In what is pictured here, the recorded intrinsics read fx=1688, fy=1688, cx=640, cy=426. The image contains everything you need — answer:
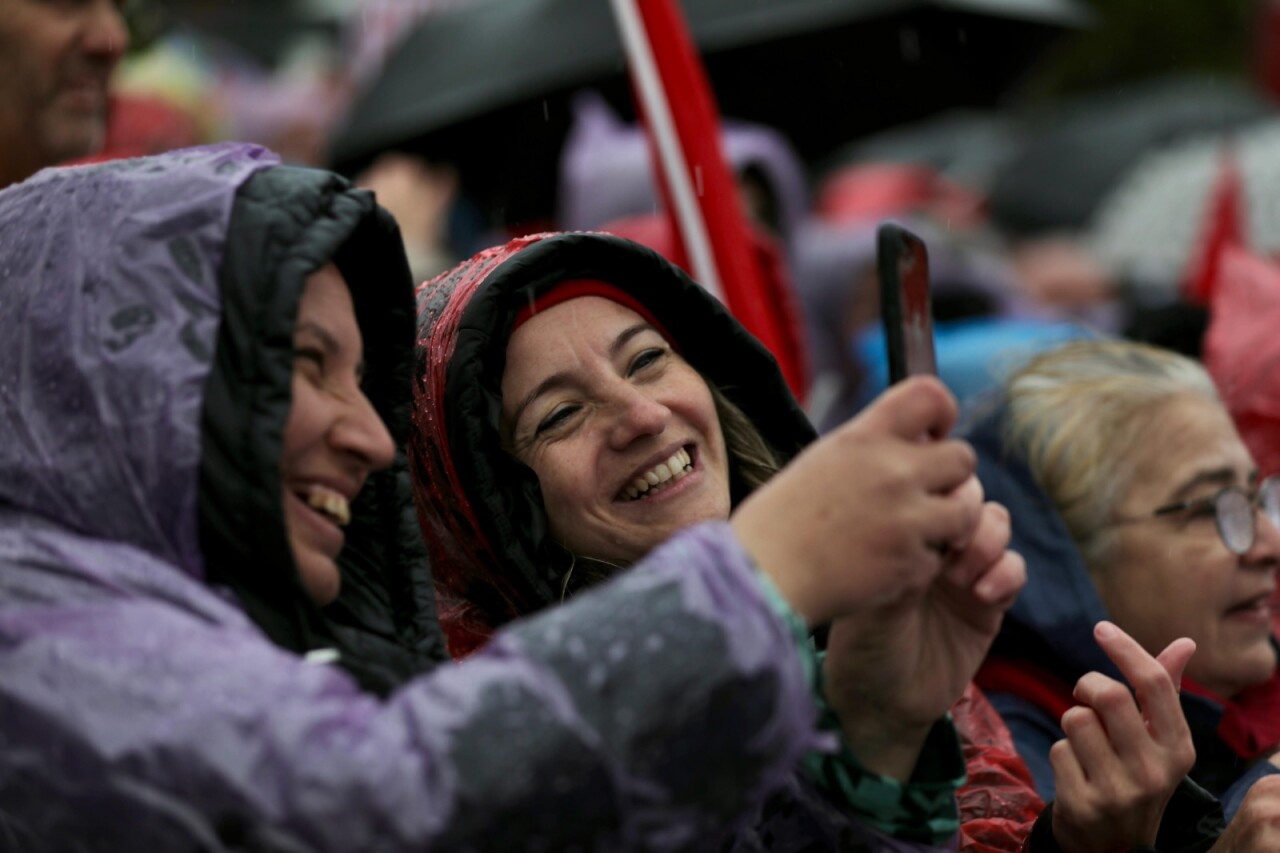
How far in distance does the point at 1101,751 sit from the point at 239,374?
48.1 inches

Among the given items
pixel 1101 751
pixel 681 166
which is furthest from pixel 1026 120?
pixel 1101 751

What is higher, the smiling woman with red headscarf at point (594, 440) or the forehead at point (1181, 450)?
the smiling woman with red headscarf at point (594, 440)

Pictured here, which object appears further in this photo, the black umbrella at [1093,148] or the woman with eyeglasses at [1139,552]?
the black umbrella at [1093,148]

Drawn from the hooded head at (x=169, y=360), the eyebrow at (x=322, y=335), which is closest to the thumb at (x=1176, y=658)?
the hooded head at (x=169, y=360)

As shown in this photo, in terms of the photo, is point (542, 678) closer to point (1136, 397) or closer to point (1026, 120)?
point (1136, 397)

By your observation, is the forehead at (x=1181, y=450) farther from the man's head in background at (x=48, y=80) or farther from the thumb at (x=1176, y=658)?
the man's head in background at (x=48, y=80)

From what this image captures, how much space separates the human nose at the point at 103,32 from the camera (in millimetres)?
3531

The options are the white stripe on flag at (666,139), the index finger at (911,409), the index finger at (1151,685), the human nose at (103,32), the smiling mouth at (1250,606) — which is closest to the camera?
the index finger at (911,409)

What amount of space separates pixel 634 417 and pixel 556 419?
142 mm

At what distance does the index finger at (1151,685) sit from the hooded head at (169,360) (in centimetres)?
96

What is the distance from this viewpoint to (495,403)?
8.60 feet

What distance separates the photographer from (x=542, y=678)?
151 centimetres

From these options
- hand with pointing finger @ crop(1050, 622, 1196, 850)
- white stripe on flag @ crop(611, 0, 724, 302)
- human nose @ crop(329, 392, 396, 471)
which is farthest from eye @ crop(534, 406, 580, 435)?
white stripe on flag @ crop(611, 0, 724, 302)

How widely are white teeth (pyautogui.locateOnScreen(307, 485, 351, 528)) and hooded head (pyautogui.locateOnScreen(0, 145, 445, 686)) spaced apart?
106mm
